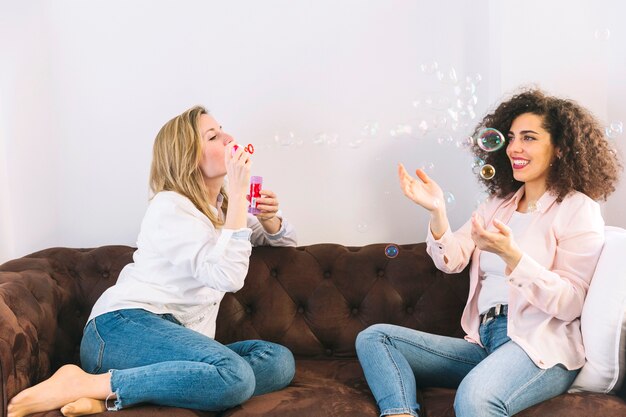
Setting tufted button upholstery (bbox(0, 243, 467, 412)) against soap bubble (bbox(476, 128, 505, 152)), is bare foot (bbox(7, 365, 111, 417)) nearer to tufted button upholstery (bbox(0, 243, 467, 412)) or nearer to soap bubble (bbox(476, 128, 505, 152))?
tufted button upholstery (bbox(0, 243, 467, 412))

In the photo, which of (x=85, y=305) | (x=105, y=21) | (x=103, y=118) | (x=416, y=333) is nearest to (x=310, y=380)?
(x=416, y=333)

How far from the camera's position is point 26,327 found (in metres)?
2.17

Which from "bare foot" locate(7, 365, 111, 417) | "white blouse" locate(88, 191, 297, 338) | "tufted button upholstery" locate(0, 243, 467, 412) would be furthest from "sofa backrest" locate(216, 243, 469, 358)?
"bare foot" locate(7, 365, 111, 417)

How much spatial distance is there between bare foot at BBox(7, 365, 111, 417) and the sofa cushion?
1.39m

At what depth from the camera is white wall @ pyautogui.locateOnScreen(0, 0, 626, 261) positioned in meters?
2.93

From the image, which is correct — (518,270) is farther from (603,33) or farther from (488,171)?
(603,33)

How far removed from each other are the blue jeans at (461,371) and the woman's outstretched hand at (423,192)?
418 mm

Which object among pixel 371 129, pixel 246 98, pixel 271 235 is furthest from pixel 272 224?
pixel 246 98

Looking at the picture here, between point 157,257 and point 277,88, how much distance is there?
99 centimetres

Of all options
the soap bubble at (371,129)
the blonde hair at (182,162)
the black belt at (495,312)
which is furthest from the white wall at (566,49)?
the blonde hair at (182,162)

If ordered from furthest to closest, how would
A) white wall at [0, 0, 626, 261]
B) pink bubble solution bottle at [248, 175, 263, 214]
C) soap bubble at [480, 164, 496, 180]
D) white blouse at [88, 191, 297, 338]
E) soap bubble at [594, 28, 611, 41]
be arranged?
white wall at [0, 0, 626, 261] < soap bubble at [594, 28, 611, 41] < pink bubble solution bottle at [248, 175, 263, 214] < soap bubble at [480, 164, 496, 180] < white blouse at [88, 191, 297, 338]

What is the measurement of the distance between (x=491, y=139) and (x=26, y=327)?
161 cm

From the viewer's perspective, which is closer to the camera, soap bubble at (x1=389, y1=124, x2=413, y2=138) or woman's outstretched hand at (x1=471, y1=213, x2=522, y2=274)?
woman's outstretched hand at (x1=471, y1=213, x2=522, y2=274)

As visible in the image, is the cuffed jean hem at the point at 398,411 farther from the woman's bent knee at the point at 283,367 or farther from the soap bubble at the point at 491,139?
the soap bubble at the point at 491,139
